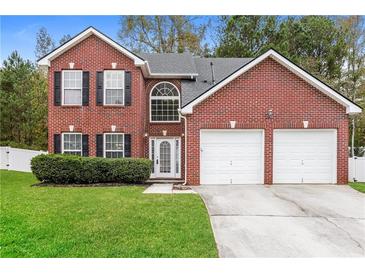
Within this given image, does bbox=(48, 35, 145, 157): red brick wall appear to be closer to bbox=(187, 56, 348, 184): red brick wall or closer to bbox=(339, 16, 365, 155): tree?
bbox=(187, 56, 348, 184): red brick wall


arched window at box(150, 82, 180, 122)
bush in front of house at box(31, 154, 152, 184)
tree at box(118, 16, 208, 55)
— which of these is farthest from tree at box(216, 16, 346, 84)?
bush in front of house at box(31, 154, 152, 184)

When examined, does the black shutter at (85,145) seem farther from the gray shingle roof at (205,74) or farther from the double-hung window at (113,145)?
the gray shingle roof at (205,74)

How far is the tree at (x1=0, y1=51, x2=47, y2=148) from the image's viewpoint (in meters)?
25.7

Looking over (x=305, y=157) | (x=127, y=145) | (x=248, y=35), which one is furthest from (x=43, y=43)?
(x=305, y=157)

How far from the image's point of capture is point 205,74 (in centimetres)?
1847

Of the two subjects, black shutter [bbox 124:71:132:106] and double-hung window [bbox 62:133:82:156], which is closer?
black shutter [bbox 124:71:132:106]

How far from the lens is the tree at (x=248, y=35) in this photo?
90.4 feet

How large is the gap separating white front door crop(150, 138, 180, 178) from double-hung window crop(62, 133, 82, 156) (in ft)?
11.6

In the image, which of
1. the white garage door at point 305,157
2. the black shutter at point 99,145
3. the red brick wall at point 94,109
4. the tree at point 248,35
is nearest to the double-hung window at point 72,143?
the red brick wall at point 94,109

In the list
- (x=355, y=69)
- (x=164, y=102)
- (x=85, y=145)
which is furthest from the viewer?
(x=355, y=69)

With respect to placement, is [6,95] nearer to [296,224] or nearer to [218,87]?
[218,87]

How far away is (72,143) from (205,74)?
25.5ft

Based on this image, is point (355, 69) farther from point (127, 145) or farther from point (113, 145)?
point (113, 145)

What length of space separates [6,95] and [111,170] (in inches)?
646
